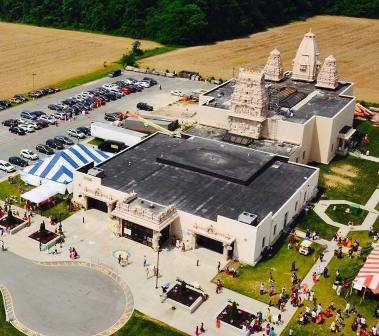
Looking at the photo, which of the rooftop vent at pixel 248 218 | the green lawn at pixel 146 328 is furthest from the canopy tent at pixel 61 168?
the green lawn at pixel 146 328

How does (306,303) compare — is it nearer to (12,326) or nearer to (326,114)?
(12,326)

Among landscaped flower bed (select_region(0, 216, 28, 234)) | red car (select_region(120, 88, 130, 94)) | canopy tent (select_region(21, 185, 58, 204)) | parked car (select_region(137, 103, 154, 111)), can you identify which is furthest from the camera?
red car (select_region(120, 88, 130, 94))

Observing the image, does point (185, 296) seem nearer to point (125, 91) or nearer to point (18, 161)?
point (18, 161)

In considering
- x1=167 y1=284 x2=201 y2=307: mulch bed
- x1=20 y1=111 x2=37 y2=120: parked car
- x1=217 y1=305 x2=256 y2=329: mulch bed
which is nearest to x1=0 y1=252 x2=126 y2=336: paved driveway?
x1=167 y1=284 x2=201 y2=307: mulch bed

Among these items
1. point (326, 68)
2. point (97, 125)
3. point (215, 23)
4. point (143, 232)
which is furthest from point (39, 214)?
point (215, 23)

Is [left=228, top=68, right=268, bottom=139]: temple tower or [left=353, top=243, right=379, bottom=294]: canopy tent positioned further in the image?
[left=228, top=68, right=268, bottom=139]: temple tower

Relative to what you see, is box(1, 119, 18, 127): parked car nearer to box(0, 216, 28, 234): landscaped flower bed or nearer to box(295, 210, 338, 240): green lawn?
box(0, 216, 28, 234): landscaped flower bed

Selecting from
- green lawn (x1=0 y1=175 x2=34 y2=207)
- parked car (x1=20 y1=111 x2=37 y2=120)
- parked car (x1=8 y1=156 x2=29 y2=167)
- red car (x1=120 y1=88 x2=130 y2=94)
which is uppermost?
red car (x1=120 y1=88 x2=130 y2=94)
